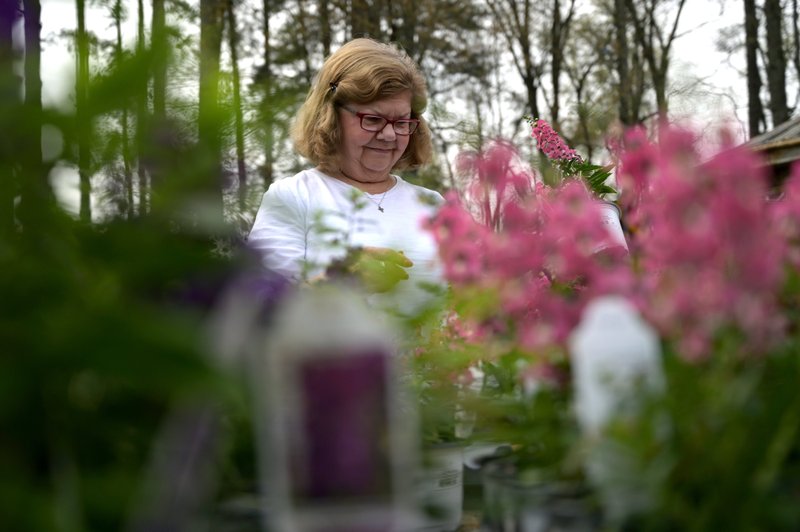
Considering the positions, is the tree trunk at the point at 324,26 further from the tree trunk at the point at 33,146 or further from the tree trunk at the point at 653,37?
the tree trunk at the point at 33,146

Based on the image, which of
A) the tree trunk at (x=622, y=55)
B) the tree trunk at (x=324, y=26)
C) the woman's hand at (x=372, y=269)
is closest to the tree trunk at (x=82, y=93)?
the woman's hand at (x=372, y=269)

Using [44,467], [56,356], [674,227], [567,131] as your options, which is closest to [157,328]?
[56,356]

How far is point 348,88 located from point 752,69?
500 inches

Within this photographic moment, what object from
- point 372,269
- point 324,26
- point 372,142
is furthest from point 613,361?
point 324,26

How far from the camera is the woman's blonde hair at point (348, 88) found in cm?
307

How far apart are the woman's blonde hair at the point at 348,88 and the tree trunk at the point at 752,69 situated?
11.8 metres

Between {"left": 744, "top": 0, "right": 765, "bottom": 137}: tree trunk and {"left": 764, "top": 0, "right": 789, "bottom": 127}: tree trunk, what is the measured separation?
1.29 ft

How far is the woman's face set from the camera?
3121mm

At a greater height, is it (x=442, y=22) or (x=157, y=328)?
(x=442, y=22)

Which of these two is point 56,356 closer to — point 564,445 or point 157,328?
point 157,328

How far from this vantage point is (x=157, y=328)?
401 millimetres

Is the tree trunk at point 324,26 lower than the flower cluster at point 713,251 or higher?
higher

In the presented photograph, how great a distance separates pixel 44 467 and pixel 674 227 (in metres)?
0.46

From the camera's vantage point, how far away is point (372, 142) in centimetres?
318
